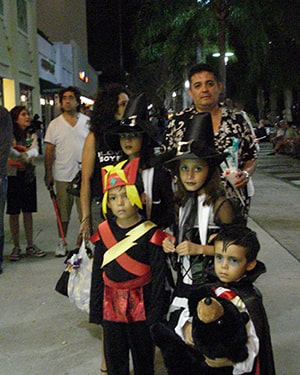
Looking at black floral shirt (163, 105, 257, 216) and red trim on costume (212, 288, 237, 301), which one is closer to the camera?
red trim on costume (212, 288, 237, 301)

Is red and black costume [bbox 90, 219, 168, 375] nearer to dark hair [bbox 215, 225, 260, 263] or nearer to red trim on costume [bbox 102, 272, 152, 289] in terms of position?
red trim on costume [bbox 102, 272, 152, 289]

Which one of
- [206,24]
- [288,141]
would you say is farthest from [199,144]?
[288,141]

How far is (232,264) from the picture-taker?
2686 millimetres

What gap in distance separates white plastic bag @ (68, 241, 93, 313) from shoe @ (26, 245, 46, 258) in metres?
2.79

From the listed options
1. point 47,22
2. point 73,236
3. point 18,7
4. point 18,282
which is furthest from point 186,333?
point 47,22

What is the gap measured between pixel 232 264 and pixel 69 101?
13.7 ft

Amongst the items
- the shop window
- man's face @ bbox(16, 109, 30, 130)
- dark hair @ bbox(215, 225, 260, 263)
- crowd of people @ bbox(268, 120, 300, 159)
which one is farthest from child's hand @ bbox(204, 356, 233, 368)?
the shop window

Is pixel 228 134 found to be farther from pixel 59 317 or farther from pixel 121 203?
pixel 59 317

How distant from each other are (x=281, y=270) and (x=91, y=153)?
2836 mm

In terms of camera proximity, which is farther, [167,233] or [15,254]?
[15,254]

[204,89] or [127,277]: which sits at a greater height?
[204,89]

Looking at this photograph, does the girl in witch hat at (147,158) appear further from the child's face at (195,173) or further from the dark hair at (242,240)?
the dark hair at (242,240)

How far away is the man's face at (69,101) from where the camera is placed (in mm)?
6434

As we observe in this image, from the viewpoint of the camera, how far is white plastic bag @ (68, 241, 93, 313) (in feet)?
13.1
